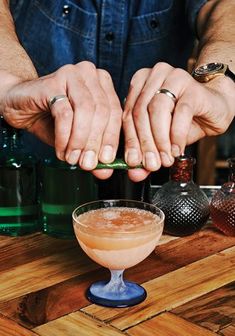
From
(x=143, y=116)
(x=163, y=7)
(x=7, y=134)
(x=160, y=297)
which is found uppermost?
(x=163, y=7)

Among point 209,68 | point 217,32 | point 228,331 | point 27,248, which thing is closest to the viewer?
point 228,331

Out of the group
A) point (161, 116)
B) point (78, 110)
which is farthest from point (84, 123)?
point (161, 116)

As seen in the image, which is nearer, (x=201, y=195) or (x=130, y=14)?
(x=201, y=195)

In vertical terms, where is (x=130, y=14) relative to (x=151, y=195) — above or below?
above

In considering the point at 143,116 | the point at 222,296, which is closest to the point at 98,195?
the point at 143,116

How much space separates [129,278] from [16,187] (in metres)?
0.36

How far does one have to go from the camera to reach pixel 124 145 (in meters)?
1.36

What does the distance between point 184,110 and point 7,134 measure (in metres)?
0.43

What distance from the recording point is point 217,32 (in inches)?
72.2

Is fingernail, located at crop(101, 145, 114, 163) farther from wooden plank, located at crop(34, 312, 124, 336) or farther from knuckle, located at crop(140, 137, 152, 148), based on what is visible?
wooden plank, located at crop(34, 312, 124, 336)

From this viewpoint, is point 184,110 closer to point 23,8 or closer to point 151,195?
point 151,195

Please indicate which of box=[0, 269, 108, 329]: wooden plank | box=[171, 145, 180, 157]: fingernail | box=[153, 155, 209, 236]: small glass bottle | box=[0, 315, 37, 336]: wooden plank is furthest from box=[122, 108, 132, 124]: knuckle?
box=[0, 315, 37, 336]: wooden plank

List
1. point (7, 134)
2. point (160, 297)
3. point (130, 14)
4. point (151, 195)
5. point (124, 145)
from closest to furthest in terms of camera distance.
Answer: point (160, 297) < point (124, 145) < point (7, 134) < point (151, 195) < point (130, 14)

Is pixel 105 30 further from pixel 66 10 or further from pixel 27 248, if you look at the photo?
pixel 27 248
